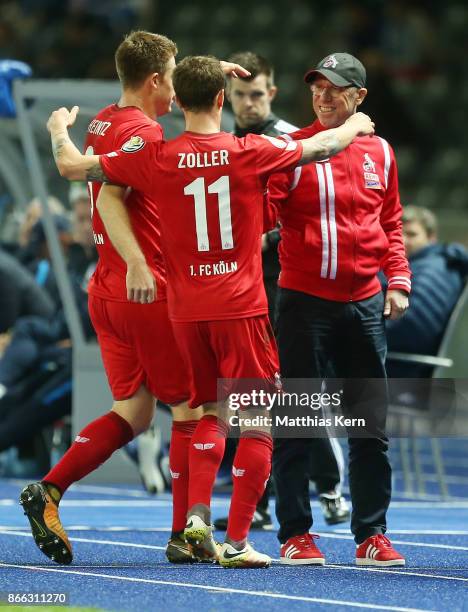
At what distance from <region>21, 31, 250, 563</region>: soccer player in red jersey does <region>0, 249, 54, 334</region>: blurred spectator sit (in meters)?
5.33

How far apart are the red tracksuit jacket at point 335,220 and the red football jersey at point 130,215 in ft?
1.74

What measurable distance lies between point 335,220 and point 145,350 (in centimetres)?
97

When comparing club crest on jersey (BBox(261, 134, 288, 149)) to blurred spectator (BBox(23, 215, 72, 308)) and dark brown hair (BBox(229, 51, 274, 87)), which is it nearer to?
dark brown hair (BBox(229, 51, 274, 87))

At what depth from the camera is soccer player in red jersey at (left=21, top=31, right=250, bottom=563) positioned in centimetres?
630

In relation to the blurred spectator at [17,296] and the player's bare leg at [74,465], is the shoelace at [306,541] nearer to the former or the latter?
the player's bare leg at [74,465]

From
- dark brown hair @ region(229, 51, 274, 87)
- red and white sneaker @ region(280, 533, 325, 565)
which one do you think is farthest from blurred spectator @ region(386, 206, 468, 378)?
red and white sneaker @ region(280, 533, 325, 565)

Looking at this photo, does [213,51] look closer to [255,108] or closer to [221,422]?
[255,108]

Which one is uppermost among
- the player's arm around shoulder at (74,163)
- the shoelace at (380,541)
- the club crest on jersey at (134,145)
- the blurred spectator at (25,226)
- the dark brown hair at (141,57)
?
the dark brown hair at (141,57)

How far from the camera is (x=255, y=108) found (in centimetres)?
763

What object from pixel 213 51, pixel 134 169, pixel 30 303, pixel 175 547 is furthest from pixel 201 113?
pixel 213 51

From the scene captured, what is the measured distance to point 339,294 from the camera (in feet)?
20.7

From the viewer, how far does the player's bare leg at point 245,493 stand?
6047mm

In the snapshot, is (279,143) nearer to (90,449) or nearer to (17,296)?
(90,449)

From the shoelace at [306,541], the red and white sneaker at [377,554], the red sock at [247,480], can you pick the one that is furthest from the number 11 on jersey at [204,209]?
the red and white sneaker at [377,554]
